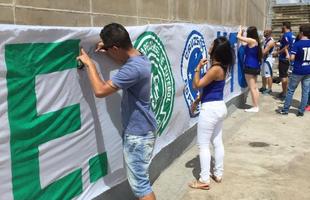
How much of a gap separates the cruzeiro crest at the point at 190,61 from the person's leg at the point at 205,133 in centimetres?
106

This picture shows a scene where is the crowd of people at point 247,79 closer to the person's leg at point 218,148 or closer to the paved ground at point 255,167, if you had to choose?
the person's leg at point 218,148

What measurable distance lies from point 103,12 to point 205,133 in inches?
66.8

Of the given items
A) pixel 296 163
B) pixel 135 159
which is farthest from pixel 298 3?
pixel 135 159

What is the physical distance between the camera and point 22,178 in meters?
2.78

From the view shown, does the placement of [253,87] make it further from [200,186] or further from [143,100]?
[143,100]

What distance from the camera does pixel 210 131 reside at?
4.85 meters

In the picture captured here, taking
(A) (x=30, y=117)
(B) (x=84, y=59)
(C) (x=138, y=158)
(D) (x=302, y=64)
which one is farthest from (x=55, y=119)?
(D) (x=302, y=64)

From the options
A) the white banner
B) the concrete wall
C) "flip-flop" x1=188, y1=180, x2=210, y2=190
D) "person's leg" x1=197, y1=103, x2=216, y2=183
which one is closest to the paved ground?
"flip-flop" x1=188, y1=180, x2=210, y2=190

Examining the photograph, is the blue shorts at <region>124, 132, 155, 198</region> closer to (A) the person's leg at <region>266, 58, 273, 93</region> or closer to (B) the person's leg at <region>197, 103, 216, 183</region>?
(B) the person's leg at <region>197, 103, 216, 183</region>

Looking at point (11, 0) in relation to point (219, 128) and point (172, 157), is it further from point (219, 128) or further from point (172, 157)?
point (172, 157)

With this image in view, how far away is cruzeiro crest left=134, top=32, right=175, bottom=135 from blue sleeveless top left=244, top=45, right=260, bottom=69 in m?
4.12

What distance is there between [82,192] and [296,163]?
3450 mm

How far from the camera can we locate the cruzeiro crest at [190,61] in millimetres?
5887

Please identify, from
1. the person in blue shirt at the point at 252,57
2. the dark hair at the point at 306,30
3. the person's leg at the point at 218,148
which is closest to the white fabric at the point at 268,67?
the person in blue shirt at the point at 252,57
